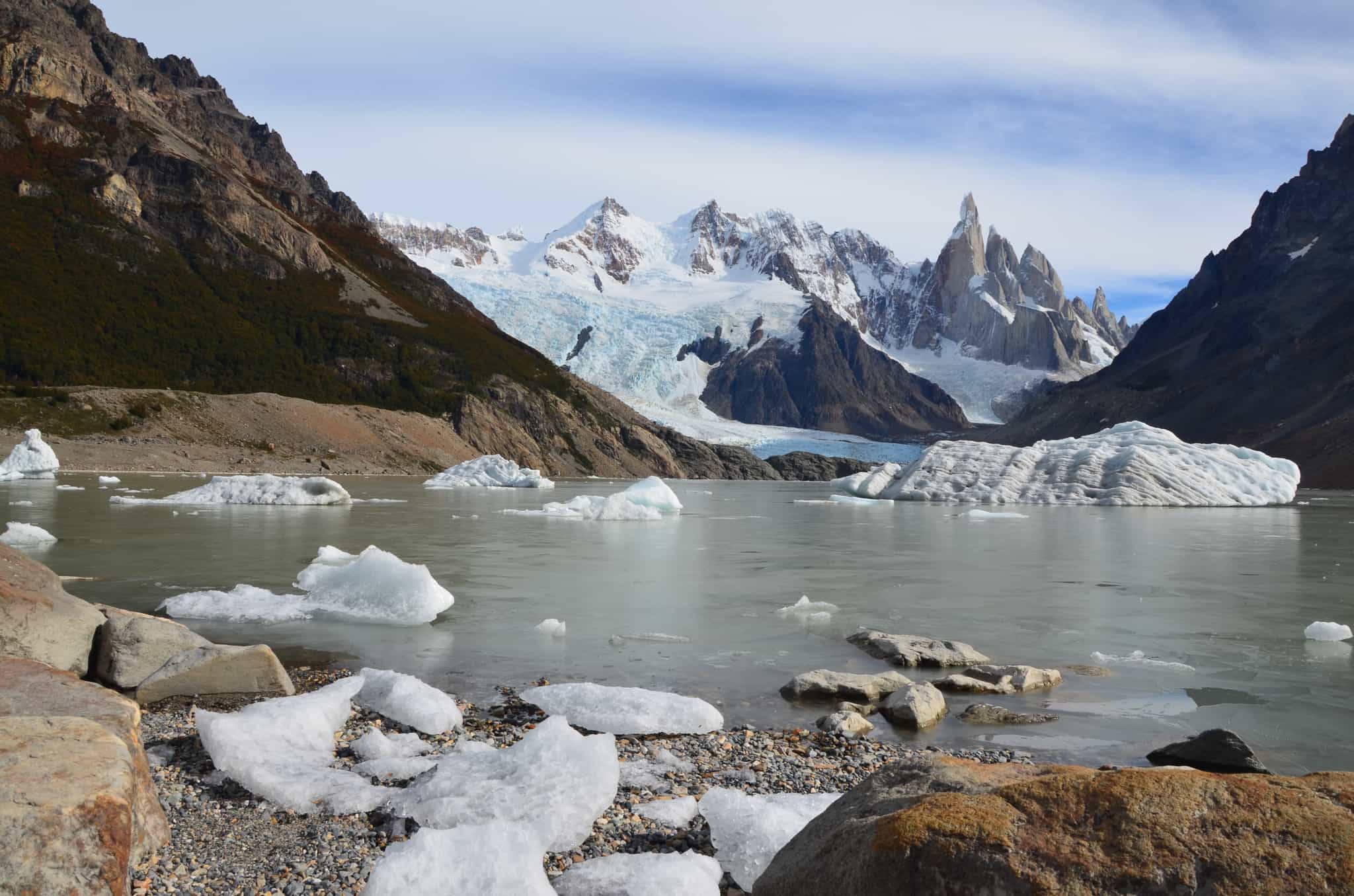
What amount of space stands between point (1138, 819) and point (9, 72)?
390 ft

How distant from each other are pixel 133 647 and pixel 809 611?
7391mm

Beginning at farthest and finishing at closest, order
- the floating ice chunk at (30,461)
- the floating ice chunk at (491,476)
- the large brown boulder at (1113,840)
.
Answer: the floating ice chunk at (491,476), the floating ice chunk at (30,461), the large brown boulder at (1113,840)

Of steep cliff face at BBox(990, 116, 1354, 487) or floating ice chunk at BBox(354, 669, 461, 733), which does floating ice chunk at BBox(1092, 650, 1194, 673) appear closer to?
floating ice chunk at BBox(354, 669, 461, 733)

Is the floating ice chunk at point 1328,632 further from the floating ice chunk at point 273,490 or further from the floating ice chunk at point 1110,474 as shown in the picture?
the floating ice chunk at point 1110,474

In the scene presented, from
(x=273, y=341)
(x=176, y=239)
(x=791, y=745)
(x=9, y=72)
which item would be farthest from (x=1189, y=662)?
(x=9, y=72)

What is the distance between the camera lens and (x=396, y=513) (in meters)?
30.4

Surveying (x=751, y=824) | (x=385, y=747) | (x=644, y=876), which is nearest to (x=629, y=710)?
(x=385, y=747)

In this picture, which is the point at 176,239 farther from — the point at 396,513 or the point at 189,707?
the point at 189,707

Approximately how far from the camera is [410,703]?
6.33 meters

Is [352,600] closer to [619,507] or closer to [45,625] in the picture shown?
[45,625]

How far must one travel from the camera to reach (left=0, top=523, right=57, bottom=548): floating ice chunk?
16.4 meters

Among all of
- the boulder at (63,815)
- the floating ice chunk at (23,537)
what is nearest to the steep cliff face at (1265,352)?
the floating ice chunk at (23,537)

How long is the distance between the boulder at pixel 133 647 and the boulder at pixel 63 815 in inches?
136

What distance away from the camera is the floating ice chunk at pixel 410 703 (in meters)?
6.20
